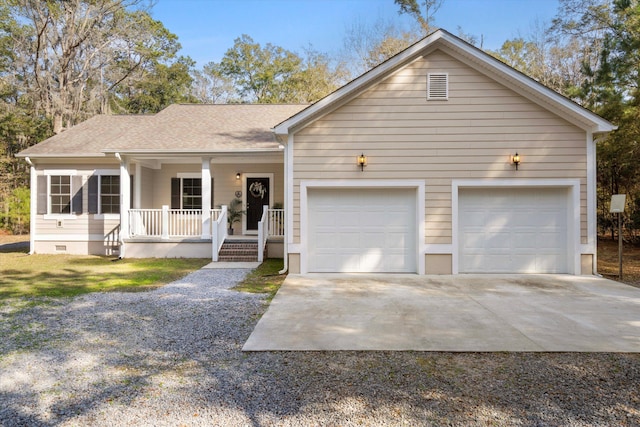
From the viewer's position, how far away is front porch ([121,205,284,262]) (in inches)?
428

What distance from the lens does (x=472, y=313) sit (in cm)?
546

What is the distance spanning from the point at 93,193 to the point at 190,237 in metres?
3.66

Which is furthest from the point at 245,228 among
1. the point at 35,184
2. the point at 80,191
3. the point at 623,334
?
the point at 623,334

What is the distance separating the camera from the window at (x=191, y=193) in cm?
1298

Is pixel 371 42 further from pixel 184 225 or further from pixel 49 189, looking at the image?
pixel 49 189

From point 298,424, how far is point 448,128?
287 inches

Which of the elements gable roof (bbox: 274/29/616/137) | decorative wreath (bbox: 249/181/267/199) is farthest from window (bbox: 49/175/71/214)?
gable roof (bbox: 274/29/616/137)

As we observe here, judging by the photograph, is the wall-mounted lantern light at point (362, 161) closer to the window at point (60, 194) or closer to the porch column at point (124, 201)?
the porch column at point (124, 201)

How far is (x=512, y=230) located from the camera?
855 cm

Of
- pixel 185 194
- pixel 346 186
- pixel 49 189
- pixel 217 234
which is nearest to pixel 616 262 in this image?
pixel 346 186

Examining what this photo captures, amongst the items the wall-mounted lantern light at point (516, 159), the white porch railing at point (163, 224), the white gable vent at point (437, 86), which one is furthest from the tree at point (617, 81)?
the white porch railing at point (163, 224)

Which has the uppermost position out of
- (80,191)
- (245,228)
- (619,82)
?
(619,82)

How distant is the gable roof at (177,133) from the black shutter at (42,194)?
0.85 m

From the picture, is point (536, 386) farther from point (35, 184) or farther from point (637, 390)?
point (35, 184)
